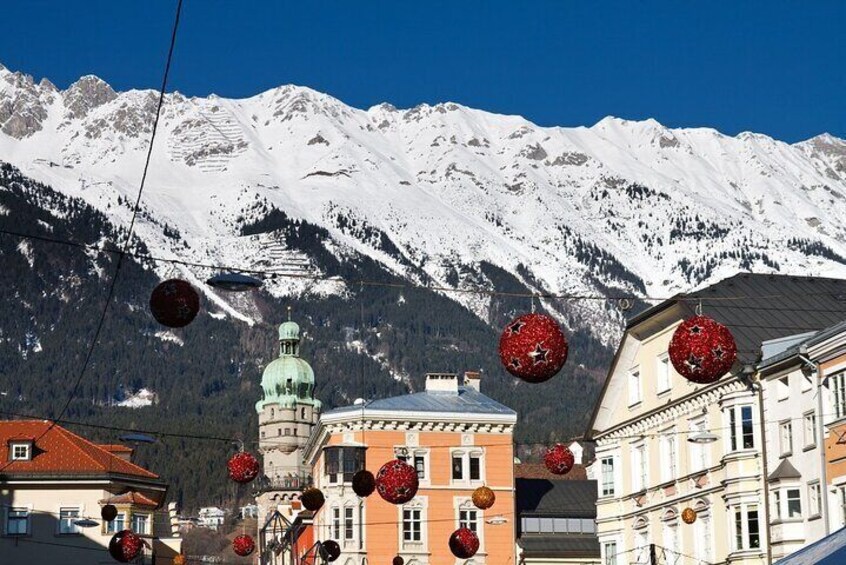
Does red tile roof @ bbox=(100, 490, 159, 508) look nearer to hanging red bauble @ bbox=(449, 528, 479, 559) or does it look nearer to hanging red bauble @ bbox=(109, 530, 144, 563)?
hanging red bauble @ bbox=(449, 528, 479, 559)

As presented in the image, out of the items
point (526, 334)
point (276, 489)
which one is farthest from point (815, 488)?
point (276, 489)

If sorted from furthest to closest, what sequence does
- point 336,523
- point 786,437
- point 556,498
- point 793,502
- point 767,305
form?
point 556,498 < point 336,523 < point 767,305 < point 786,437 < point 793,502

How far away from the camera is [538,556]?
96.1 meters

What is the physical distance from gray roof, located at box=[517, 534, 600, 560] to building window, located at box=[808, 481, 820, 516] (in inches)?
1476

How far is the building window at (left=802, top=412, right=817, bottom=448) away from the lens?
5816 centimetres

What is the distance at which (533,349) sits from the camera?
36.0 meters

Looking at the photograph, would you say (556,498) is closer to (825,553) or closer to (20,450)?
(20,450)

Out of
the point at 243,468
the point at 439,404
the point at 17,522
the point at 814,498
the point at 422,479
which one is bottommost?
the point at 814,498

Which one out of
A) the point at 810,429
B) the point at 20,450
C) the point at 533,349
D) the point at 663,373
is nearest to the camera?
the point at 533,349

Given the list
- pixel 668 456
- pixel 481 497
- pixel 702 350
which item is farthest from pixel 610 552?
pixel 702 350

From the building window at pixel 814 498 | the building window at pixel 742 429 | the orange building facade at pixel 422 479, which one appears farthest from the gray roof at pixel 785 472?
the orange building facade at pixel 422 479

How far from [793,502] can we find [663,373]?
10725 mm

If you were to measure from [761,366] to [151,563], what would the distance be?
39762mm

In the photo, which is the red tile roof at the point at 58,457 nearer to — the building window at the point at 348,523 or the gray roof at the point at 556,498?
the building window at the point at 348,523
